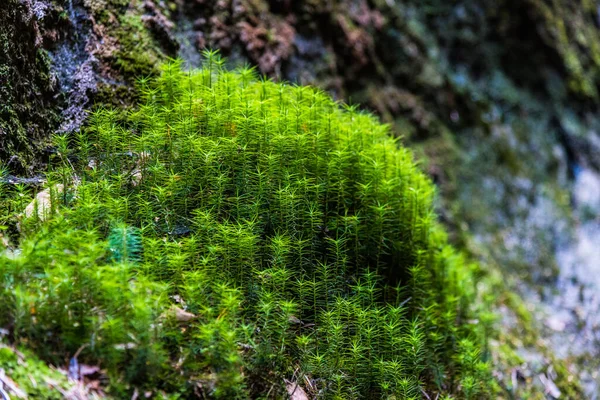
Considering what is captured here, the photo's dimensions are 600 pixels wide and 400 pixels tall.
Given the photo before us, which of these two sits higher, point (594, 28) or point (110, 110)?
point (594, 28)

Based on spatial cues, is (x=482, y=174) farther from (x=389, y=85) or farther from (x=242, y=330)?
(x=242, y=330)

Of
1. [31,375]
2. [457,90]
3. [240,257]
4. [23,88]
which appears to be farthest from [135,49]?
[457,90]

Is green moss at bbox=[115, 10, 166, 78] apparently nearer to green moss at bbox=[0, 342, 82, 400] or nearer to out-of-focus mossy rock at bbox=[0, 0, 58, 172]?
out-of-focus mossy rock at bbox=[0, 0, 58, 172]

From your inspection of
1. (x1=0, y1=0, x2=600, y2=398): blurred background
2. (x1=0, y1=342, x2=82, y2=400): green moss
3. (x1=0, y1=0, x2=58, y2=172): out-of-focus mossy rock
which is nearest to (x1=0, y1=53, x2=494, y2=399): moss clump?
(x1=0, y1=342, x2=82, y2=400): green moss

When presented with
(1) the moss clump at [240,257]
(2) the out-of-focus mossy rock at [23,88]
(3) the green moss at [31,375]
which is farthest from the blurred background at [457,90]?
(3) the green moss at [31,375]

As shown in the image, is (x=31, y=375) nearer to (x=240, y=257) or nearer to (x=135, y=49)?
(x=240, y=257)

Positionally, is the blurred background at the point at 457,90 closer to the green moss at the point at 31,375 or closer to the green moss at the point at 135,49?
the green moss at the point at 135,49

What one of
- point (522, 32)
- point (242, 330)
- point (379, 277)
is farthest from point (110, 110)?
point (522, 32)
